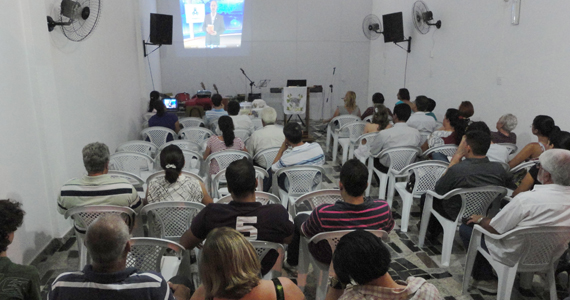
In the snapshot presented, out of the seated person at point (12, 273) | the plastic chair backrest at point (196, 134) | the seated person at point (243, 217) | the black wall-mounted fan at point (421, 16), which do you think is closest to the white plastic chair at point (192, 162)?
the plastic chair backrest at point (196, 134)

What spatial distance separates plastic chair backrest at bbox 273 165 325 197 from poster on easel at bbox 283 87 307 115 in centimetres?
415

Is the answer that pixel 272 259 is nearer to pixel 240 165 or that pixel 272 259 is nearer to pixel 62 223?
pixel 240 165

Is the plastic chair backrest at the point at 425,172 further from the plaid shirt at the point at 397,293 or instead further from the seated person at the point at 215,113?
the seated person at the point at 215,113

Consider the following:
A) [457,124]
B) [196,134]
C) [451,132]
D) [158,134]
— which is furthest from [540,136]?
[158,134]

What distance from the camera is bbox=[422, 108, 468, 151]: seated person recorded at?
447 cm

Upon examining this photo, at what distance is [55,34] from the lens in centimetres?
391

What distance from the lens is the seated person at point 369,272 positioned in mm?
1512

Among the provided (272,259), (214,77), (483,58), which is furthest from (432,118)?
(214,77)

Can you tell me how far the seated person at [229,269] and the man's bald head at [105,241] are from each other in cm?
34

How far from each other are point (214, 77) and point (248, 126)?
4851 millimetres

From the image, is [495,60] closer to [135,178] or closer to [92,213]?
[135,178]

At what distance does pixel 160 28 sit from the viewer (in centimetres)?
773

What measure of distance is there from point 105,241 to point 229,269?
0.50m

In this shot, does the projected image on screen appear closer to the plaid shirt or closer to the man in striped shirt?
the man in striped shirt
